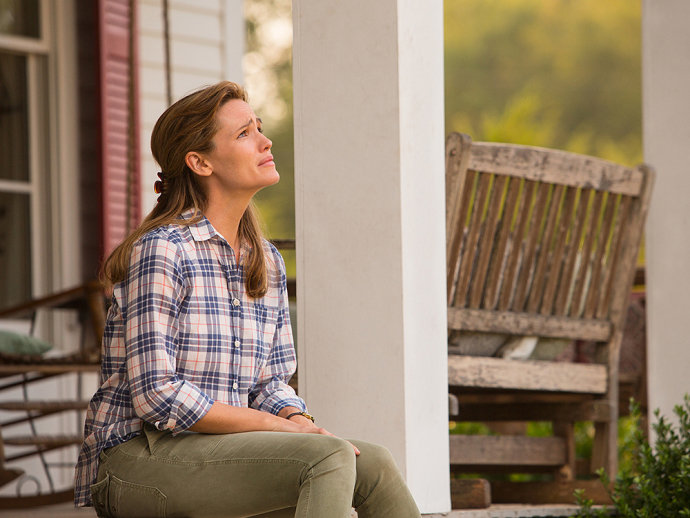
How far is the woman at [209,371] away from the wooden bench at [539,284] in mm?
1080

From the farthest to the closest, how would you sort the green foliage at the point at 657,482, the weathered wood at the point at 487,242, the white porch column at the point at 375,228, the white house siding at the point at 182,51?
the white house siding at the point at 182,51
the weathered wood at the point at 487,242
the green foliage at the point at 657,482
the white porch column at the point at 375,228

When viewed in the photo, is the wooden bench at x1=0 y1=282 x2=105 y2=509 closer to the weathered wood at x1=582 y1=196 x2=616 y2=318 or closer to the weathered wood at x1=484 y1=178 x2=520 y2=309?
the weathered wood at x1=484 y1=178 x2=520 y2=309

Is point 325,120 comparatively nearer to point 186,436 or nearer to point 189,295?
point 189,295

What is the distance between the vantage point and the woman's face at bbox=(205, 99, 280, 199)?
2199mm

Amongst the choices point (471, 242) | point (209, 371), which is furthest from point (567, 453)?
point (209, 371)

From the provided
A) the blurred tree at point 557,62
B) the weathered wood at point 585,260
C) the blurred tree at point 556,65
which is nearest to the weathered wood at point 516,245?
the weathered wood at point 585,260

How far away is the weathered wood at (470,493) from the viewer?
3.03 m

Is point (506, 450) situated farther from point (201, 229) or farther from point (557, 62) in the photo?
point (557, 62)

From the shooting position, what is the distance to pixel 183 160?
2.21 meters

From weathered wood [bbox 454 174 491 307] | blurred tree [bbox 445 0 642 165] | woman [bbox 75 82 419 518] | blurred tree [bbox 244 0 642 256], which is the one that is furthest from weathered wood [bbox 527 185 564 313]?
blurred tree [bbox 445 0 642 165]

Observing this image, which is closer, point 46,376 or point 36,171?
point 46,376

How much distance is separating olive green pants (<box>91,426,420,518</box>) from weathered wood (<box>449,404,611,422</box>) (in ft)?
4.44

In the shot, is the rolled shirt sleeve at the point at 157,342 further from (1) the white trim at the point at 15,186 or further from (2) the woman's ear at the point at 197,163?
(1) the white trim at the point at 15,186

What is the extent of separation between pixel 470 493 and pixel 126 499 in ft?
4.32
